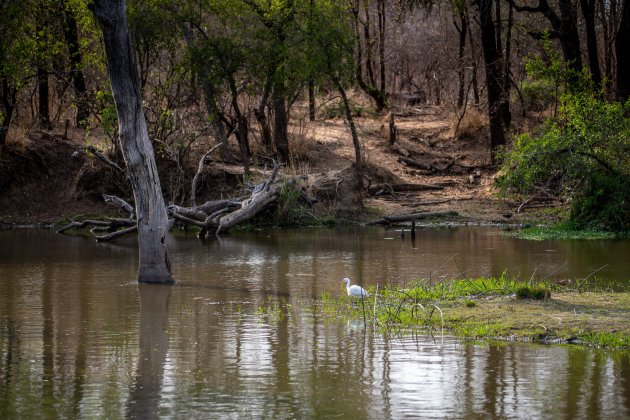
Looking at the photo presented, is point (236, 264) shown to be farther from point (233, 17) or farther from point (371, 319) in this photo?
point (233, 17)

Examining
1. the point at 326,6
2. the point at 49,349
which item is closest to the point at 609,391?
the point at 49,349

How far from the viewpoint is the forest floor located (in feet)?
89.2

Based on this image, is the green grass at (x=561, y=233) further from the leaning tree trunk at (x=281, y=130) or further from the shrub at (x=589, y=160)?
the leaning tree trunk at (x=281, y=130)

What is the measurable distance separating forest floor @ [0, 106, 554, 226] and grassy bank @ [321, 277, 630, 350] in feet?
42.5

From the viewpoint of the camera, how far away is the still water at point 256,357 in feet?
26.1

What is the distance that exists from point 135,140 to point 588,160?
11.7m

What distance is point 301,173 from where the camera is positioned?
2666 cm

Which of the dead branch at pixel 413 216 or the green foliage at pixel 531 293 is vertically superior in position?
the dead branch at pixel 413 216

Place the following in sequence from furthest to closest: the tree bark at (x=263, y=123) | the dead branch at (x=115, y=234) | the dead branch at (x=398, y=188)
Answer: the tree bark at (x=263, y=123) → the dead branch at (x=398, y=188) → the dead branch at (x=115, y=234)

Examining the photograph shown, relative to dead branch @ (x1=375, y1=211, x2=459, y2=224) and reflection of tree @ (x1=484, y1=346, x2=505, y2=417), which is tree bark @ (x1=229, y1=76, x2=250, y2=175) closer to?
dead branch @ (x1=375, y1=211, x2=459, y2=224)

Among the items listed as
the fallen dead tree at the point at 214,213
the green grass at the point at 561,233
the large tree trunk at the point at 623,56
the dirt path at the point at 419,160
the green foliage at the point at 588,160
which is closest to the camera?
the green grass at the point at 561,233

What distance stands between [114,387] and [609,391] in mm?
4183

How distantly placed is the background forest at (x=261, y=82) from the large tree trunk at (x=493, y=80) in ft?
0.14

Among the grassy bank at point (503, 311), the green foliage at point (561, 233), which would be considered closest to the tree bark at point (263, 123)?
the green foliage at point (561, 233)
